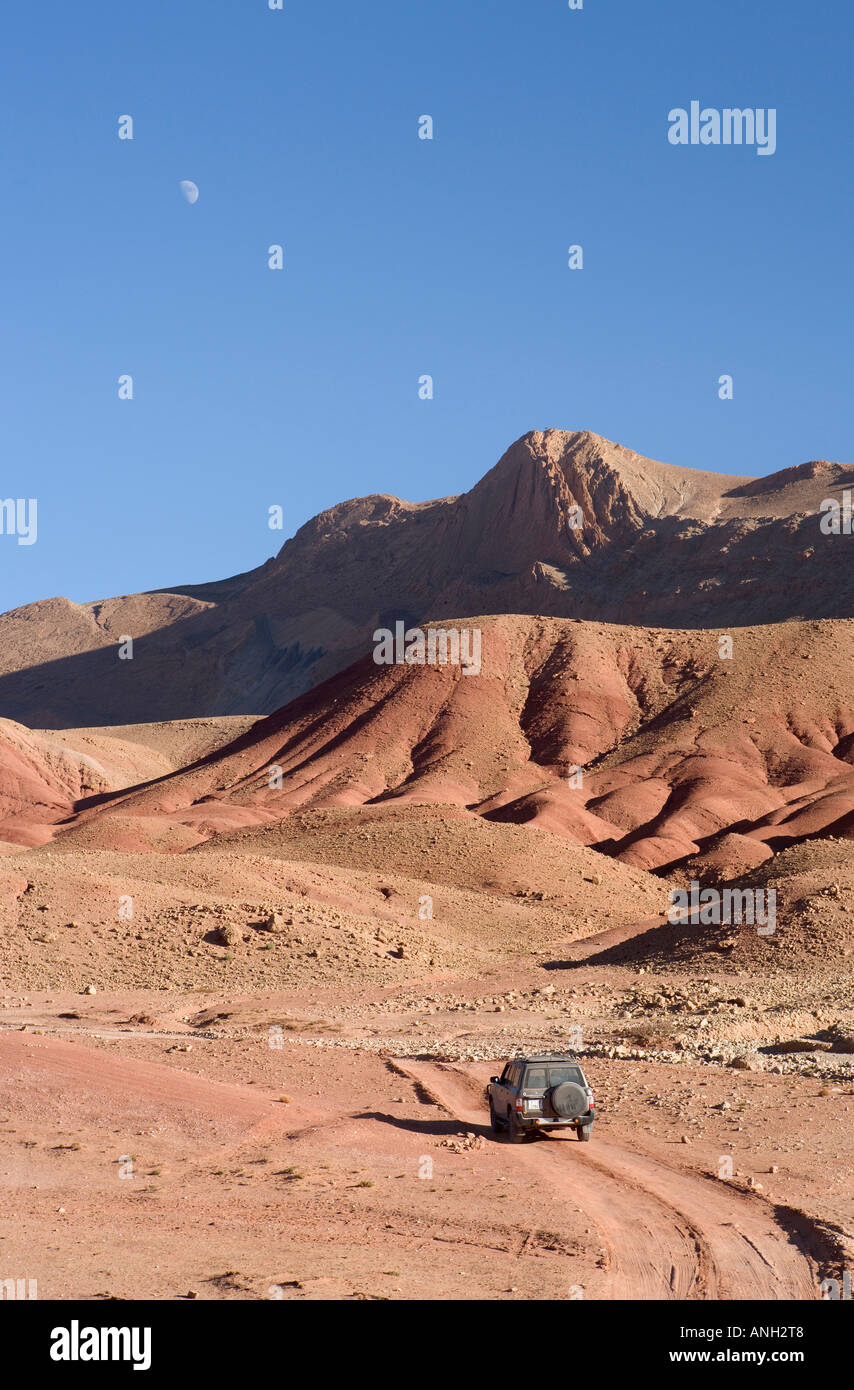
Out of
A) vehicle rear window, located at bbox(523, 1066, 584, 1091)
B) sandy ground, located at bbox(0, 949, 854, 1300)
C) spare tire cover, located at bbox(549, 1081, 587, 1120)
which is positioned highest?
vehicle rear window, located at bbox(523, 1066, 584, 1091)

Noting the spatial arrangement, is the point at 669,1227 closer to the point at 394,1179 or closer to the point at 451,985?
the point at 394,1179

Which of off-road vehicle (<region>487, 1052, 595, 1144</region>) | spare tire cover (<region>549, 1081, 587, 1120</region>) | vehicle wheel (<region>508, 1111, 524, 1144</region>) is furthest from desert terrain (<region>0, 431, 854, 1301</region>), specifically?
spare tire cover (<region>549, 1081, 587, 1120</region>)

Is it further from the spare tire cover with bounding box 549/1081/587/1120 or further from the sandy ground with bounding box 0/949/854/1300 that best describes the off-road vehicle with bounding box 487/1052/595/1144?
the sandy ground with bounding box 0/949/854/1300

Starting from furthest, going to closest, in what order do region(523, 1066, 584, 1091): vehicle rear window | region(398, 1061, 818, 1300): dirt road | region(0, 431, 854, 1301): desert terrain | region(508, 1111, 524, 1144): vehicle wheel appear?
1. region(508, 1111, 524, 1144): vehicle wheel
2. region(523, 1066, 584, 1091): vehicle rear window
3. region(0, 431, 854, 1301): desert terrain
4. region(398, 1061, 818, 1300): dirt road

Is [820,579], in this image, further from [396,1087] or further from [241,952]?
[396,1087]

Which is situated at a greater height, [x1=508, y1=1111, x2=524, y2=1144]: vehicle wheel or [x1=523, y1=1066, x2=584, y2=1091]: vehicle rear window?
[x1=523, y1=1066, x2=584, y2=1091]: vehicle rear window

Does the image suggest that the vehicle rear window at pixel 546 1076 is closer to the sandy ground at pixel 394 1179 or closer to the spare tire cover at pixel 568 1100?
the spare tire cover at pixel 568 1100

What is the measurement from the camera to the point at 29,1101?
66.3 ft

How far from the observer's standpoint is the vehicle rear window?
1877cm

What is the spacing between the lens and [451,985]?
42906mm

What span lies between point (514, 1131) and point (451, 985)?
79.4ft

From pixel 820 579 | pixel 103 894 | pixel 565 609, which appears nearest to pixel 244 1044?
pixel 103 894

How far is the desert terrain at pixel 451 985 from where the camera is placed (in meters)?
13.9
